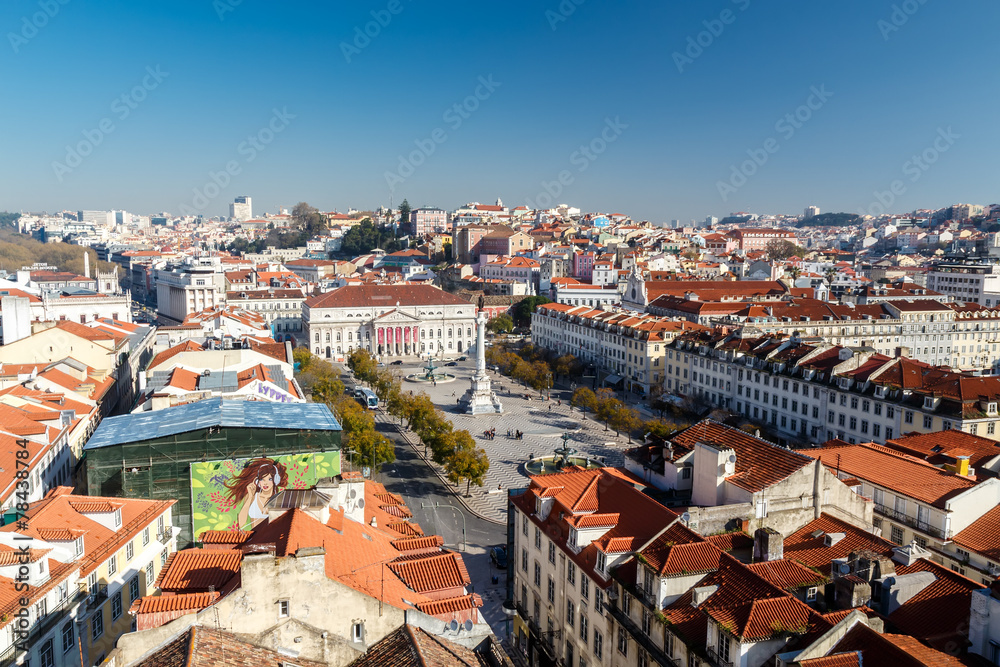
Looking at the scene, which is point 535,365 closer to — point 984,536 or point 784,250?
point 984,536

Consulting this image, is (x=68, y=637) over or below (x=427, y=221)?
below

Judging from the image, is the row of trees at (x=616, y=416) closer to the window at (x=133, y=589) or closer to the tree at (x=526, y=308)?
the window at (x=133, y=589)

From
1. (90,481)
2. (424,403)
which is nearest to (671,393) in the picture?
(424,403)

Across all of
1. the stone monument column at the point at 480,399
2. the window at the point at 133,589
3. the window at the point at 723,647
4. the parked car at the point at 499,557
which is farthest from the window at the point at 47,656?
the stone monument column at the point at 480,399

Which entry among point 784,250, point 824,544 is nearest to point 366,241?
point 784,250

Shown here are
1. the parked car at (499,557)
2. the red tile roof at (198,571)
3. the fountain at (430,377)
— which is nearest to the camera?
the red tile roof at (198,571)

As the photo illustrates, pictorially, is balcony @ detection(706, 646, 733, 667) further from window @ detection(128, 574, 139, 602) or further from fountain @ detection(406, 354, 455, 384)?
fountain @ detection(406, 354, 455, 384)

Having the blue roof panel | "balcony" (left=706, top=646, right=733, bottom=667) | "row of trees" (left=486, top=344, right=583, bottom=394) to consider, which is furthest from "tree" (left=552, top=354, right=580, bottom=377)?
"balcony" (left=706, top=646, right=733, bottom=667)
